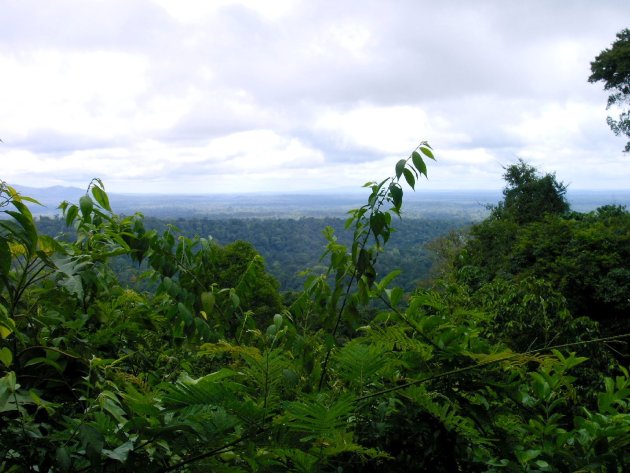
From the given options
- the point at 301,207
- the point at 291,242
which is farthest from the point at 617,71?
the point at 301,207

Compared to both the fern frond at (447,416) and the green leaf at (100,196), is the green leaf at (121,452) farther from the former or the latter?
the green leaf at (100,196)

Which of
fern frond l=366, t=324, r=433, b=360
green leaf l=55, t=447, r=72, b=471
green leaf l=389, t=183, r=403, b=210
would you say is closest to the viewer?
green leaf l=55, t=447, r=72, b=471

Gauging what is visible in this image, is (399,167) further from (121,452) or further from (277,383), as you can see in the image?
(121,452)

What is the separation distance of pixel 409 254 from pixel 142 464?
27.6 metres

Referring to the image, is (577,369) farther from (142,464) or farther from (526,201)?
(526,201)

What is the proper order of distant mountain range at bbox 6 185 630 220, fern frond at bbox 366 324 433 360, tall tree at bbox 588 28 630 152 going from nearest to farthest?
1. fern frond at bbox 366 324 433 360
2. tall tree at bbox 588 28 630 152
3. distant mountain range at bbox 6 185 630 220

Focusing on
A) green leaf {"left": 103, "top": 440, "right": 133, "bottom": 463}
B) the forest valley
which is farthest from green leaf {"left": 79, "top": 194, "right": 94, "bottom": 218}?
green leaf {"left": 103, "top": 440, "right": 133, "bottom": 463}

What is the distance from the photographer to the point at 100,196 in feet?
5.39

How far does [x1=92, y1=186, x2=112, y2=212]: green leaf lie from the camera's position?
164 cm

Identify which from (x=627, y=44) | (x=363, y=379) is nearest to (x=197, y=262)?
(x=363, y=379)

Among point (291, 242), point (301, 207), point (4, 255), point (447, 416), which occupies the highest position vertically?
point (301, 207)

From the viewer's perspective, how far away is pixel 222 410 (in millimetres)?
920

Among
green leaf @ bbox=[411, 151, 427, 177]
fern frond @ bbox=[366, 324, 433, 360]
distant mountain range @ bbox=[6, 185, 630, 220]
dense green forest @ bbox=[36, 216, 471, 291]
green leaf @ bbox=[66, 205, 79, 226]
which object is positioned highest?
distant mountain range @ bbox=[6, 185, 630, 220]

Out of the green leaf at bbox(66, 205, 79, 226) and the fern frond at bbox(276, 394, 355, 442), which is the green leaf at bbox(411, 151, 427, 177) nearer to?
the fern frond at bbox(276, 394, 355, 442)
